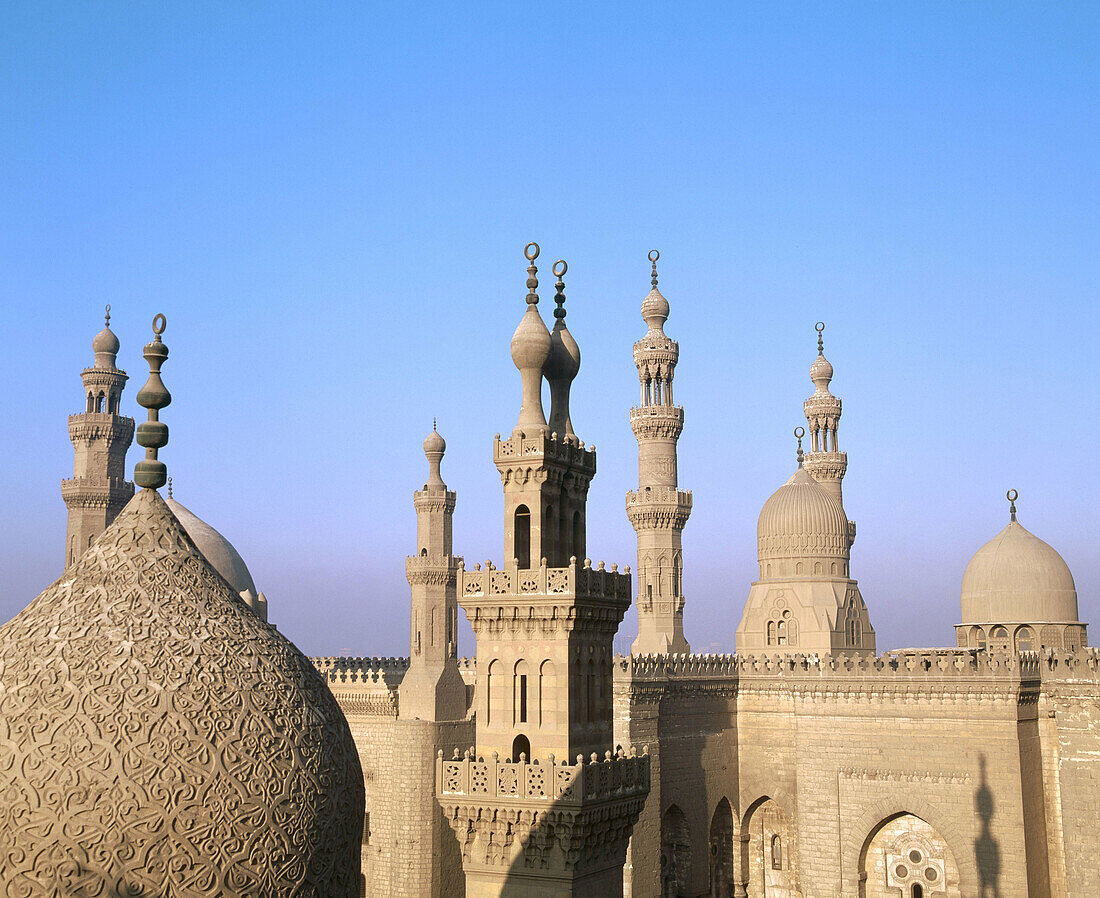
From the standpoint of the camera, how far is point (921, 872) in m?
21.2

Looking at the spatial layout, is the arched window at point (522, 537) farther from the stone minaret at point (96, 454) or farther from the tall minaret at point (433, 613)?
the stone minaret at point (96, 454)

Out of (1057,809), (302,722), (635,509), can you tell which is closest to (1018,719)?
(1057,809)

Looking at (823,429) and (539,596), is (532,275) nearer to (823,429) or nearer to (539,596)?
(539,596)

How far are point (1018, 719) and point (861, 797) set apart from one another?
3.52m

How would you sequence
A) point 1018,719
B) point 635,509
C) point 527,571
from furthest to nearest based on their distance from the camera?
point 635,509 → point 1018,719 → point 527,571

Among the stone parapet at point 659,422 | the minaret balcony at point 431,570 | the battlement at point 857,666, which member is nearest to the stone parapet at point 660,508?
the stone parapet at point 659,422

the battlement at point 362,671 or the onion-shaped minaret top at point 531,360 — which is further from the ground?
the onion-shaped minaret top at point 531,360

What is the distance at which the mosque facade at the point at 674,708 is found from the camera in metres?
14.4

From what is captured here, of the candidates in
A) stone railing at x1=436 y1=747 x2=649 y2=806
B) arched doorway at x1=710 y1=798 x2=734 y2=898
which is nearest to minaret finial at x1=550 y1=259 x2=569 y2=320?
stone railing at x1=436 y1=747 x2=649 y2=806

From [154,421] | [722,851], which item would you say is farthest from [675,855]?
[154,421]

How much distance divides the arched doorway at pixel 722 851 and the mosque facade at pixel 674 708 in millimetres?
49

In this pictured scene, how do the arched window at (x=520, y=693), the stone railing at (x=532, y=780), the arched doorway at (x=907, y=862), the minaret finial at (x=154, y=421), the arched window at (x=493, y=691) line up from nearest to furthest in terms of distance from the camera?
the minaret finial at (x=154, y=421) → the stone railing at (x=532, y=780) → the arched window at (x=520, y=693) → the arched window at (x=493, y=691) → the arched doorway at (x=907, y=862)

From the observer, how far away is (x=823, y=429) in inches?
1261

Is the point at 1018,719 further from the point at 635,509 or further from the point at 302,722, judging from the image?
the point at 302,722
